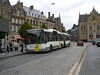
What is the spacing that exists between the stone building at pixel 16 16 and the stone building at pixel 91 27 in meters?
41.9

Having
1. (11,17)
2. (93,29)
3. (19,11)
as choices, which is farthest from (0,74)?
(93,29)

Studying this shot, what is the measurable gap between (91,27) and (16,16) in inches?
1825

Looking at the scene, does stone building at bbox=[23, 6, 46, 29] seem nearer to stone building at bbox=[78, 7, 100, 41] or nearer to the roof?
the roof

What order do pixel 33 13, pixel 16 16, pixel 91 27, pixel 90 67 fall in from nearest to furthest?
pixel 90 67 < pixel 16 16 < pixel 33 13 < pixel 91 27

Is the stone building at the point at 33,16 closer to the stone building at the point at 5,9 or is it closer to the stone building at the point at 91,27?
the stone building at the point at 5,9

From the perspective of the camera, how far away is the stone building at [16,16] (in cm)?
3945

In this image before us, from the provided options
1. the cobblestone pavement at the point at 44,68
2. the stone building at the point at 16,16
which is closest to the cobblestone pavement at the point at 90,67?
the cobblestone pavement at the point at 44,68

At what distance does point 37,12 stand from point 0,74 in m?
47.9

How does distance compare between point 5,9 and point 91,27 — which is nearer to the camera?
point 5,9

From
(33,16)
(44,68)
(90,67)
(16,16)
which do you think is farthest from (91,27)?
(44,68)

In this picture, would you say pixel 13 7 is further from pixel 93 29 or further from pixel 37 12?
pixel 93 29

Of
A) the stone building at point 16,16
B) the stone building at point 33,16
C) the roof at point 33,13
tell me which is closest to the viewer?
the stone building at point 16,16

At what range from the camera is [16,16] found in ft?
133

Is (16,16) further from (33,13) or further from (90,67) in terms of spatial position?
(90,67)
